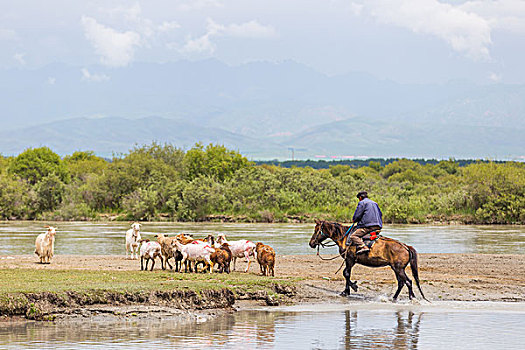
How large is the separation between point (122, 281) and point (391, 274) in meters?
8.53

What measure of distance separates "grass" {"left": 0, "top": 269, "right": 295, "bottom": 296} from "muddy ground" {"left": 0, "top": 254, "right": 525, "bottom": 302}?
49.2 inches

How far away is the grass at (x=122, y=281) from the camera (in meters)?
16.7

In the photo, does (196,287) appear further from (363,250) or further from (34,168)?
(34,168)

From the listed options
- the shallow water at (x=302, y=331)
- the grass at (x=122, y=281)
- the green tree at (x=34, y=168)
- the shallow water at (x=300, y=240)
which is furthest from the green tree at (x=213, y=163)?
the shallow water at (x=302, y=331)

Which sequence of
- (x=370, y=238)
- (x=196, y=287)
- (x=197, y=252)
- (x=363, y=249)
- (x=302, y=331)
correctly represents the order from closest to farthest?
(x=302, y=331)
(x=196, y=287)
(x=370, y=238)
(x=363, y=249)
(x=197, y=252)

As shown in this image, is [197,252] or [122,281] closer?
[122,281]

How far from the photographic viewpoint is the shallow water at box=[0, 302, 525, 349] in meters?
13.8

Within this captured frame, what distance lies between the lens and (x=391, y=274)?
22875mm

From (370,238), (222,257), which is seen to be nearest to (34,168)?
(222,257)

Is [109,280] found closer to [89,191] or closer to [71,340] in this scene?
[71,340]

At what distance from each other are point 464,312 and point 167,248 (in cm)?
854

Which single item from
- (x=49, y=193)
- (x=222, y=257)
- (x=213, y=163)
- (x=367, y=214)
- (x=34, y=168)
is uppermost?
(x=213, y=163)

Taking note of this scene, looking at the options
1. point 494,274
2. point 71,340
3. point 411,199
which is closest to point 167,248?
point 71,340

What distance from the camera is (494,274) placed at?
23688 millimetres
